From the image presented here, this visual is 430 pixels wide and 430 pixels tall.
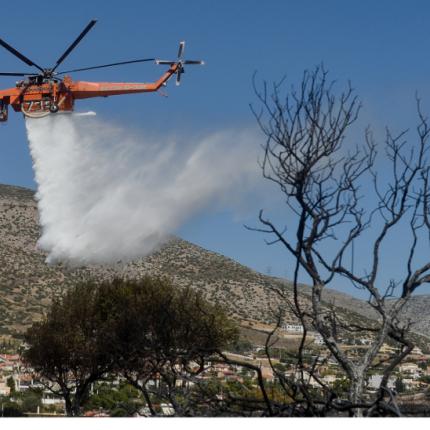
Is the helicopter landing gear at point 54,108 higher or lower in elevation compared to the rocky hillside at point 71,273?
lower

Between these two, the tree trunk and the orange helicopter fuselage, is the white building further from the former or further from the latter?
the tree trunk

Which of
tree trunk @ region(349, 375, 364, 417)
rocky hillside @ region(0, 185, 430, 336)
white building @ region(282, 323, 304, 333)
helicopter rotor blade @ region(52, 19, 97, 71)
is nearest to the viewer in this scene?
tree trunk @ region(349, 375, 364, 417)

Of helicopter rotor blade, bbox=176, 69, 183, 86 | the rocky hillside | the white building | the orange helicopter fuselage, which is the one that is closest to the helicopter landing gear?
the orange helicopter fuselage

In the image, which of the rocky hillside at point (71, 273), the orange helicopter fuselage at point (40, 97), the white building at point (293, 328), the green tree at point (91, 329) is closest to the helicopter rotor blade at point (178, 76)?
the orange helicopter fuselage at point (40, 97)

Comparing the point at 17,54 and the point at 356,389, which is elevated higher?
the point at 17,54

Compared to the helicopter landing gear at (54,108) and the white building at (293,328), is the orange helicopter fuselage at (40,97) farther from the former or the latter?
the white building at (293,328)

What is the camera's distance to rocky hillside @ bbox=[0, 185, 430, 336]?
7800 centimetres

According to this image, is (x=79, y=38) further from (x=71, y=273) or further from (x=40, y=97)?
(x=71, y=273)

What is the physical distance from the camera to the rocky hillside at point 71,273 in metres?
78.0

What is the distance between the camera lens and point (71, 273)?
280 ft

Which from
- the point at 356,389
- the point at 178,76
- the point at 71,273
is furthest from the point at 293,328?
the point at 356,389

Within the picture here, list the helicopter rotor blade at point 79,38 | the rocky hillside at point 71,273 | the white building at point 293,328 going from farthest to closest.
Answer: the white building at point 293,328
the rocky hillside at point 71,273
the helicopter rotor blade at point 79,38
